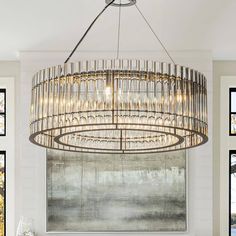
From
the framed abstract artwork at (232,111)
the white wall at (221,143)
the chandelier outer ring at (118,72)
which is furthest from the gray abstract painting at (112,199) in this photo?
the chandelier outer ring at (118,72)

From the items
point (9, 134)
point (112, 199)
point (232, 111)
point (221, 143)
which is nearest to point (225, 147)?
point (221, 143)

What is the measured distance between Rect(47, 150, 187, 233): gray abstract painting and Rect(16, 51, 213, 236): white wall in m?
0.08

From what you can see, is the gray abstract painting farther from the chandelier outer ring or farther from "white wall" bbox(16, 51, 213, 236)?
the chandelier outer ring

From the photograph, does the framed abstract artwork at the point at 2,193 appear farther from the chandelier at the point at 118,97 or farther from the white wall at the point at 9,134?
the chandelier at the point at 118,97

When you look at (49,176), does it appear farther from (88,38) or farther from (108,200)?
(88,38)

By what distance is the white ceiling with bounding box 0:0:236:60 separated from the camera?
4.37m

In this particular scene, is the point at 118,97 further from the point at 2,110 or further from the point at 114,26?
the point at 2,110

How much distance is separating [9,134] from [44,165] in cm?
54

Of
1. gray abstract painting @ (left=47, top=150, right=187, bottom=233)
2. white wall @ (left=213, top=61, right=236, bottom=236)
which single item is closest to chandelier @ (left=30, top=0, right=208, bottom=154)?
gray abstract painting @ (left=47, top=150, right=187, bottom=233)

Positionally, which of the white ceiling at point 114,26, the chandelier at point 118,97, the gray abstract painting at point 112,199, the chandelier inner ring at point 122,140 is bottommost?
the gray abstract painting at point 112,199

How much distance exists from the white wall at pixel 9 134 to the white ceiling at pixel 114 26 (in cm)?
13

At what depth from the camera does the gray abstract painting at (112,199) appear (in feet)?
18.2

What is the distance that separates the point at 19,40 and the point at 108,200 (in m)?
1.61

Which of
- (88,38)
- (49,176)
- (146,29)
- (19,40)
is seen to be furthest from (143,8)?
(49,176)
